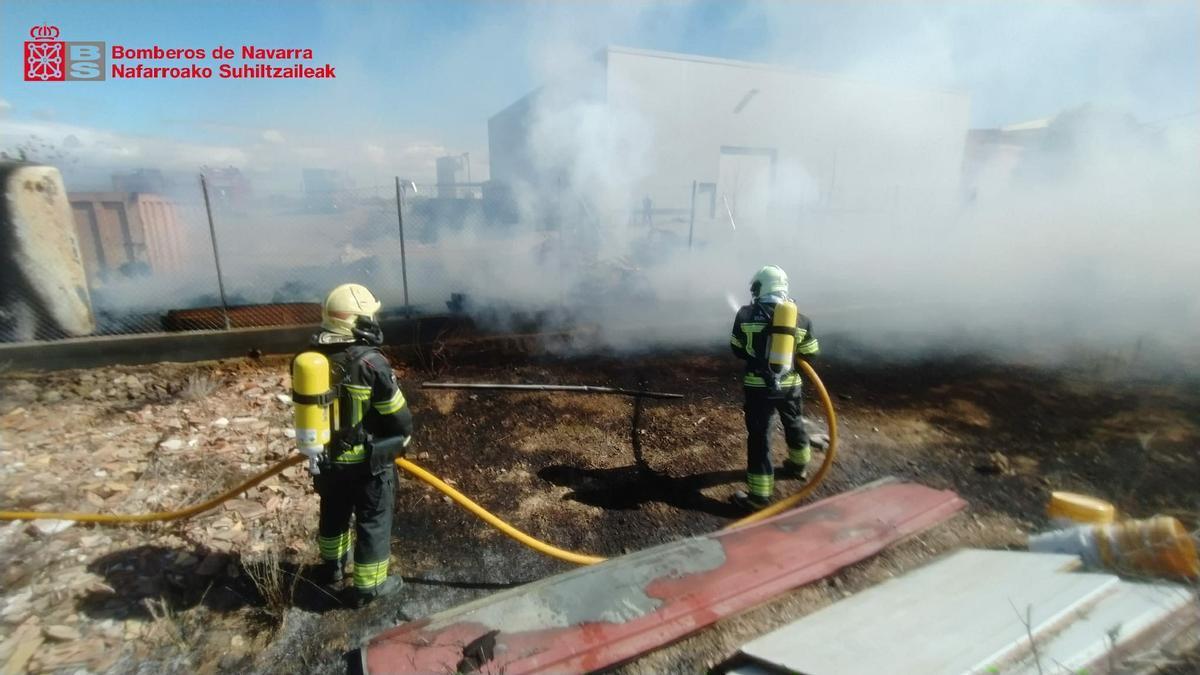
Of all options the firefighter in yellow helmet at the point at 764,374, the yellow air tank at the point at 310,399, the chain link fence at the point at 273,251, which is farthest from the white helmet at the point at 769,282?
the chain link fence at the point at 273,251

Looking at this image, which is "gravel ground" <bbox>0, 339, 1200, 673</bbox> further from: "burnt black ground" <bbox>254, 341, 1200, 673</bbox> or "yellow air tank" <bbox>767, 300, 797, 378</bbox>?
"yellow air tank" <bbox>767, 300, 797, 378</bbox>

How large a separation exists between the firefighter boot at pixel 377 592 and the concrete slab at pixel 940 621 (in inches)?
73.5

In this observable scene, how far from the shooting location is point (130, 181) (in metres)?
10.1

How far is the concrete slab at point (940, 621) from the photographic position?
188cm

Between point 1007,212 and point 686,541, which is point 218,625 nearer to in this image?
point 686,541

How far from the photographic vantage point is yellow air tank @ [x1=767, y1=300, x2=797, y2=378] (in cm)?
335

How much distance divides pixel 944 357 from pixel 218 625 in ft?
26.0

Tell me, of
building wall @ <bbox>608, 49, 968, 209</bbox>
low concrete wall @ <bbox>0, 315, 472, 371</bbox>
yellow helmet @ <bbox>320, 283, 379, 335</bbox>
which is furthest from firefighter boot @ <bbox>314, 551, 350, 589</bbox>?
building wall @ <bbox>608, 49, 968, 209</bbox>

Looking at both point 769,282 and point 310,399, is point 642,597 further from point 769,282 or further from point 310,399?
point 769,282

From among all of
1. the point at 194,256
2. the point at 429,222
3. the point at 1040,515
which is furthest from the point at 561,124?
the point at 1040,515

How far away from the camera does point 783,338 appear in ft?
11.1

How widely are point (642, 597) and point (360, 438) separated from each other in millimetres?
1585

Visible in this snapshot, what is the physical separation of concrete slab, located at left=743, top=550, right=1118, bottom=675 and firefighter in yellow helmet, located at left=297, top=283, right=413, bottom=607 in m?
1.85

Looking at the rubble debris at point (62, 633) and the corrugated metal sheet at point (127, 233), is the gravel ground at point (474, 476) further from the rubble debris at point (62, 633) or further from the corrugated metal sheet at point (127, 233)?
the corrugated metal sheet at point (127, 233)
